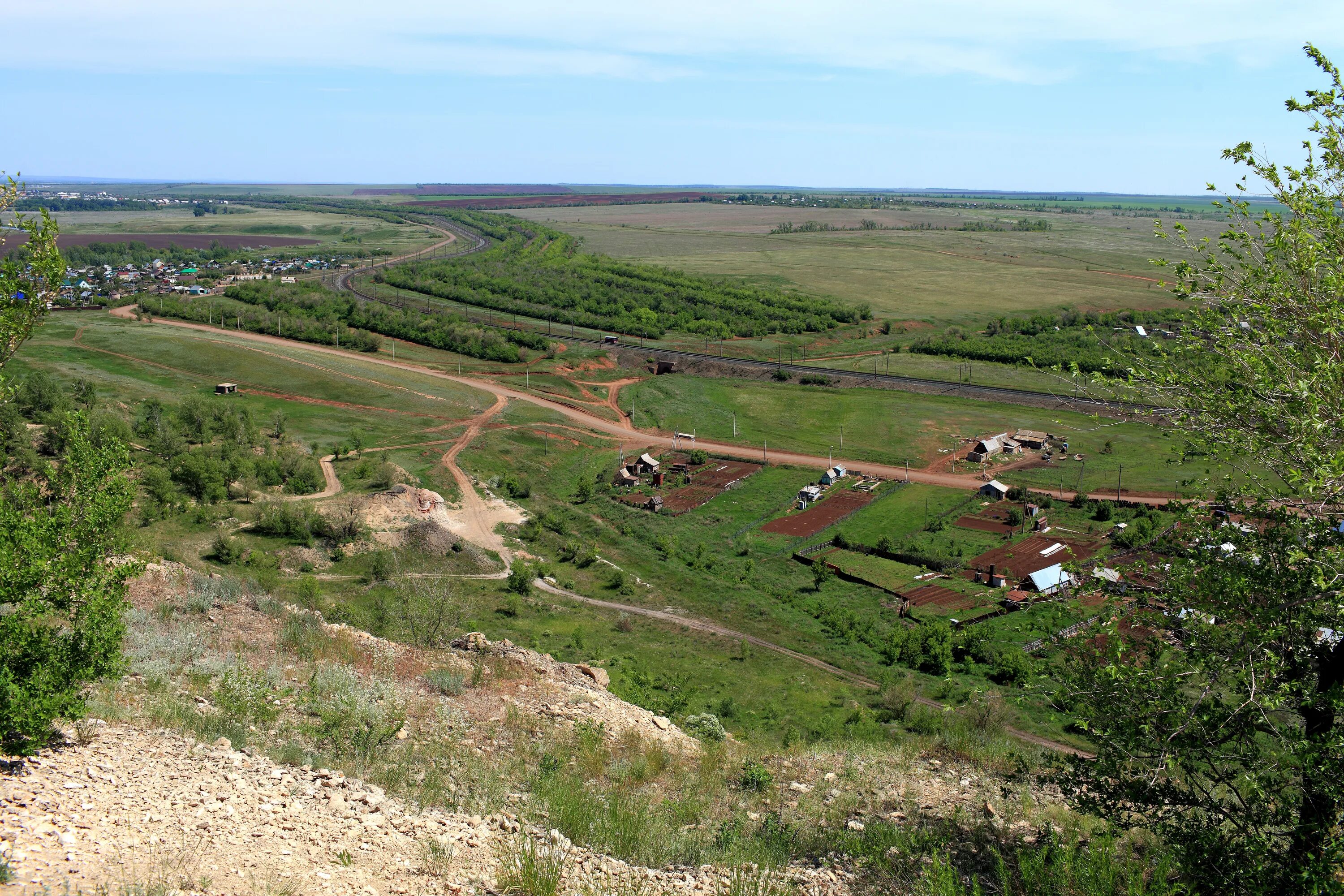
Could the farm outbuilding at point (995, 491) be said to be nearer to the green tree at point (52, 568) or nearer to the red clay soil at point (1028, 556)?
the red clay soil at point (1028, 556)

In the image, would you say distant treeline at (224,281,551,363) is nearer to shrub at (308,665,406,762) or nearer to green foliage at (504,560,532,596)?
green foliage at (504,560,532,596)

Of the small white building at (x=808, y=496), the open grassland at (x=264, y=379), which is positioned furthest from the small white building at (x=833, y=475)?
the open grassland at (x=264, y=379)

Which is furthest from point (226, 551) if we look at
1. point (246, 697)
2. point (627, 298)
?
point (627, 298)

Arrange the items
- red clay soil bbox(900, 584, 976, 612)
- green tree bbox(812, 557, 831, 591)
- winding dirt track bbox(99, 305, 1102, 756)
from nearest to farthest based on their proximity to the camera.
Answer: winding dirt track bbox(99, 305, 1102, 756) → red clay soil bbox(900, 584, 976, 612) → green tree bbox(812, 557, 831, 591)

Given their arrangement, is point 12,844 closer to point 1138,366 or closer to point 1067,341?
point 1138,366

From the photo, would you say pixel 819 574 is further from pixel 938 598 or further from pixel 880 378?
pixel 880 378

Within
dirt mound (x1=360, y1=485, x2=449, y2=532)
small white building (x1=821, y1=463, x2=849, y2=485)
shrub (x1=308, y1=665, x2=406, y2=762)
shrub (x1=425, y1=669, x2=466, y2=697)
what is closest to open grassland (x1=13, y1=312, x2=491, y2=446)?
dirt mound (x1=360, y1=485, x2=449, y2=532)
